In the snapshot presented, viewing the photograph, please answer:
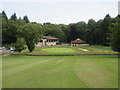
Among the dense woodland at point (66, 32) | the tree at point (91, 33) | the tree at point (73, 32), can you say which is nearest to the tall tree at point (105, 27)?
the dense woodland at point (66, 32)

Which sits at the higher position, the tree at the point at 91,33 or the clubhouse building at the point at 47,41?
the tree at the point at 91,33

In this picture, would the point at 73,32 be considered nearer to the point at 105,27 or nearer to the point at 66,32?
the point at 66,32

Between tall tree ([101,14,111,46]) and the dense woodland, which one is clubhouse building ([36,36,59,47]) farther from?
tall tree ([101,14,111,46])

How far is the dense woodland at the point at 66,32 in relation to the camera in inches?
981

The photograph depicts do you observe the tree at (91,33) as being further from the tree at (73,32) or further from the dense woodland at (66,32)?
the tree at (73,32)

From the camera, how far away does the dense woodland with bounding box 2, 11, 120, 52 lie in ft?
81.8

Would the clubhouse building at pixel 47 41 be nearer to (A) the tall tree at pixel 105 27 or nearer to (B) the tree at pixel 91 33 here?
(B) the tree at pixel 91 33

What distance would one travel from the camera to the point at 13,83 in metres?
7.96

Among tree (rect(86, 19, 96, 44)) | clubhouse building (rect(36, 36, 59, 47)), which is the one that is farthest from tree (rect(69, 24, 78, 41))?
tree (rect(86, 19, 96, 44))

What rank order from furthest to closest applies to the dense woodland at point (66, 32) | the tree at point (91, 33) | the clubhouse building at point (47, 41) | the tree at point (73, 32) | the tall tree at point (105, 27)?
1. the tree at point (73, 32)
2. the clubhouse building at point (47, 41)
3. the tree at point (91, 33)
4. the tall tree at point (105, 27)
5. the dense woodland at point (66, 32)

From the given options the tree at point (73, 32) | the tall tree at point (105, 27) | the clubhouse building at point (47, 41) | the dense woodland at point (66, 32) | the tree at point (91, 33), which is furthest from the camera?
the tree at point (73, 32)

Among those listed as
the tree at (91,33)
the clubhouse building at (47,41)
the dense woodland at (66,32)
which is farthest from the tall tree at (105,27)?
the clubhouse building at (47,41)

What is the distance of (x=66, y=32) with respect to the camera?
239 feet

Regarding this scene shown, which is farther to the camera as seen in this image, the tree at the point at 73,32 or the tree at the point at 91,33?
the tree at the point at 73,32
